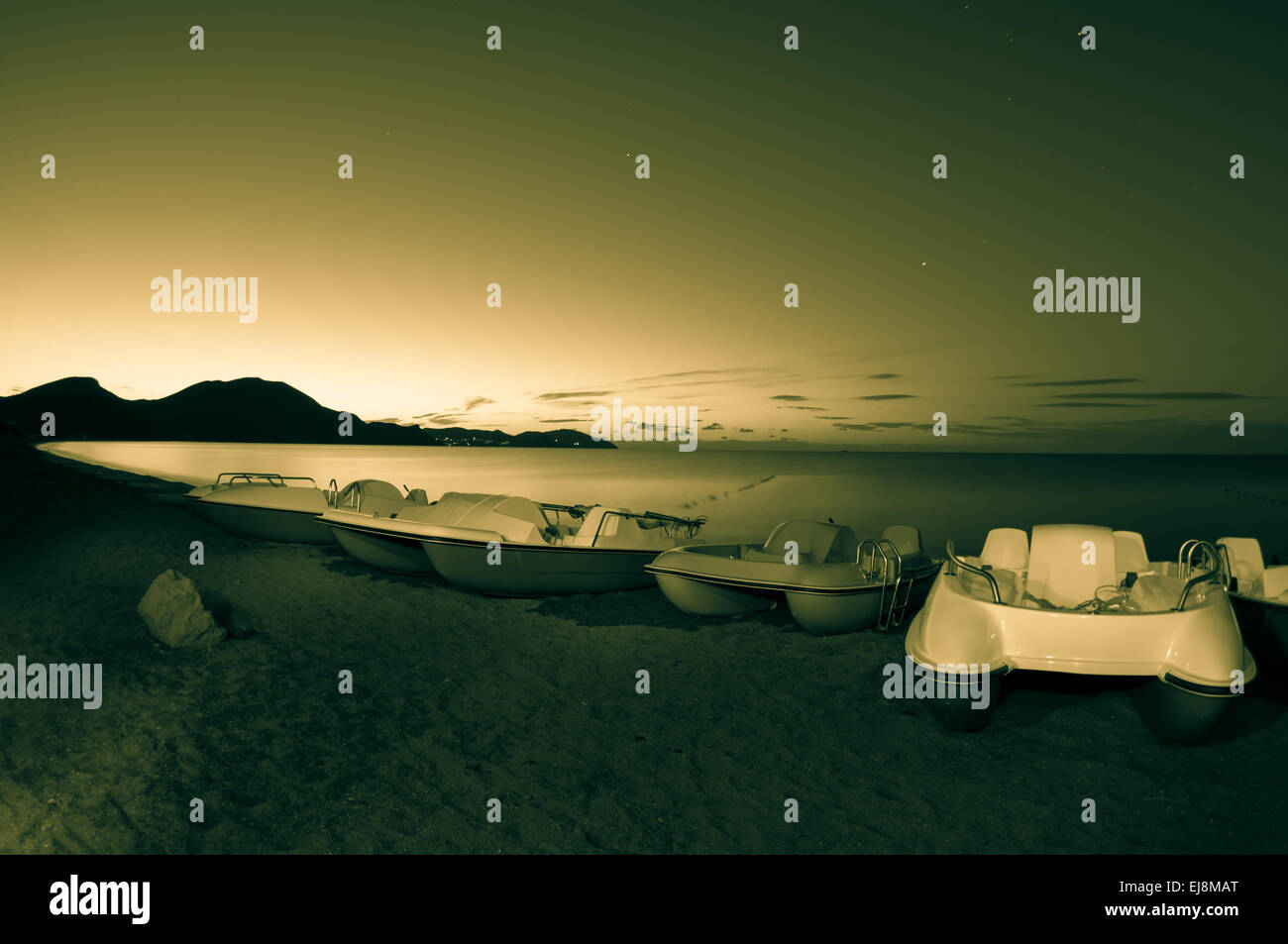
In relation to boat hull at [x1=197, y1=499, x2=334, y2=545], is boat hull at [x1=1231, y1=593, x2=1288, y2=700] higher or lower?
lower

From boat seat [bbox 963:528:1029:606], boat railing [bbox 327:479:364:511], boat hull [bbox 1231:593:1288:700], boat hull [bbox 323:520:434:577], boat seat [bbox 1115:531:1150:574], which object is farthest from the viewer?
boat railing [bbox 327:479:364:511]

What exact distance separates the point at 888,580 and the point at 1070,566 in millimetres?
2273

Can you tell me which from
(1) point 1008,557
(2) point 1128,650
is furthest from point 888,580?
(2) point 1128,650

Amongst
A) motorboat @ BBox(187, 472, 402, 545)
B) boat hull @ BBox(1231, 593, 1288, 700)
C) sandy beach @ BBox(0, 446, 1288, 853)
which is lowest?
sandy beach @ BBox(0, 446, 1288, 853)

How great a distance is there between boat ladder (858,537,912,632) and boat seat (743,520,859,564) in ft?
1.48

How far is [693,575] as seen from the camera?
848 cm

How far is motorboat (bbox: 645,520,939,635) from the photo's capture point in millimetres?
7965

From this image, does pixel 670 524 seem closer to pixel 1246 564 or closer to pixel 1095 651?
pixel 1246 564

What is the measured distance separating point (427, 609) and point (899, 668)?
595 centimetres

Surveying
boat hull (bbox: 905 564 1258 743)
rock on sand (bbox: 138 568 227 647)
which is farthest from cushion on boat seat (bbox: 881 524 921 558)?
rock on sand (bbox: 138 568 227 647)

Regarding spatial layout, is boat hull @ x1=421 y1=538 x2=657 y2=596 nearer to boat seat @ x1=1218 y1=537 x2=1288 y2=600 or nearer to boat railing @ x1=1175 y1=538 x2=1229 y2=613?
boat railing @ x1=1175 y1=538 x2=1229 y2=613

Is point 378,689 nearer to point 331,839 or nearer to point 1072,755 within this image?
point 331,839

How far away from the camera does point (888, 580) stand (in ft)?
27.0

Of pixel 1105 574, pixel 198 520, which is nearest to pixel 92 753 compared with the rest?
pixel 1105 574
